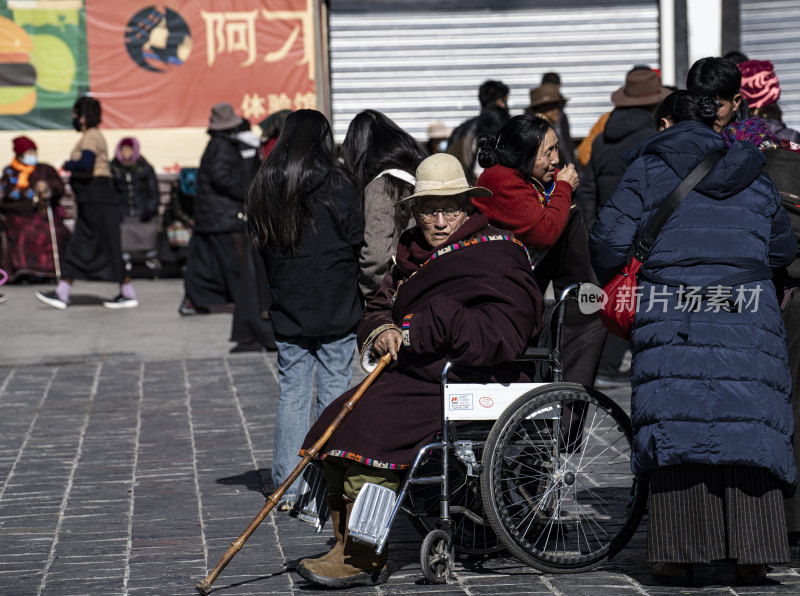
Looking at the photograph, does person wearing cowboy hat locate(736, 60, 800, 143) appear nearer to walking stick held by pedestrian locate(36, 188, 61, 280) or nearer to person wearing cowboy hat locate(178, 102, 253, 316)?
person wearing cowboy hat locate(178, 102, 253, 316)

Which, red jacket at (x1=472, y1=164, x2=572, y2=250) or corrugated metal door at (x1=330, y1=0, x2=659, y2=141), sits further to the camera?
corrugated metal door at (x1=330, y1=0, x2=659, y2=141)

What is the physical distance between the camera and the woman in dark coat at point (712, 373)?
15.0 ft

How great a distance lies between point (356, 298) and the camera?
6.01 metres

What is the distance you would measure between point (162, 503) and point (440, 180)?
7.19 ft

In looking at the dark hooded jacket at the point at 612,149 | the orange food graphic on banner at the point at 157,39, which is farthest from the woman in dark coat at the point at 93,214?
the dark hooded jacket at the point at 612,149

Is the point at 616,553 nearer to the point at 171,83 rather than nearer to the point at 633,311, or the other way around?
the point at 633,311

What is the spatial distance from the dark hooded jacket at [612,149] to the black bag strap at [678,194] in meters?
4.00

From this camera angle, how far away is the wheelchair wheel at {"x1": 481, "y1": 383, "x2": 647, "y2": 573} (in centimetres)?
472

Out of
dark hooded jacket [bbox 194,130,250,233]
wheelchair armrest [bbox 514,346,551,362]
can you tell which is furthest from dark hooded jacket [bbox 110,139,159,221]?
wheelchair armrest [bbox 514,346,551,362]

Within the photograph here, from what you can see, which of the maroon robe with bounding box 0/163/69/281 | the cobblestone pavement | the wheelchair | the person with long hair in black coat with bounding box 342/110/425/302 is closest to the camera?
the wheelchair

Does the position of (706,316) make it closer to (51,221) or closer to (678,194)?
(678,194)

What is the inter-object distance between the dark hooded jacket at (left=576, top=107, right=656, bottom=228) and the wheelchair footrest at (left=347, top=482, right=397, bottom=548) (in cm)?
453

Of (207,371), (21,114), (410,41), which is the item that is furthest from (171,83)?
(207,371)

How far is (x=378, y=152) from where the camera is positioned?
6262 mm
